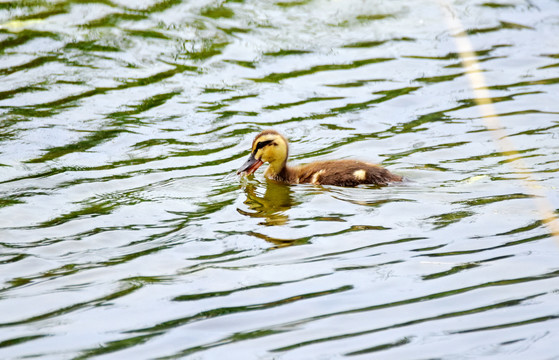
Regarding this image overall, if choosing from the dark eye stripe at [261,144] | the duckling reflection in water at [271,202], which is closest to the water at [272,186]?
the duckling reflection in water at [271,202]

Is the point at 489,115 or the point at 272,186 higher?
the point at 489,115

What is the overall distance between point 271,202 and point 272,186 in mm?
558

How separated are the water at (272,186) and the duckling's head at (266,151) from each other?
0.69ft

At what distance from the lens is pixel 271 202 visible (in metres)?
7.77

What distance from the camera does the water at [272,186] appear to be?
5195 millimetres

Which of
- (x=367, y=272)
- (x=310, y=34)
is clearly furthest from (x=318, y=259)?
(x=310, y=34)

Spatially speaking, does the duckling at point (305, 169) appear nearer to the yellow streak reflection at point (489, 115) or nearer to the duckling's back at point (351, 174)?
the duckling's back at point (351, 174)

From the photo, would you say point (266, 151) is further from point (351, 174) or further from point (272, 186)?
point (351, 174)

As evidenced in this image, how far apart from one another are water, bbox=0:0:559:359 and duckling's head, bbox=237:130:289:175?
211 mm

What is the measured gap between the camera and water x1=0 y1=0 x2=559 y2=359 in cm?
520

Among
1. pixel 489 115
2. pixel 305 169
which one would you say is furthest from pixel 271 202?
pixel 489 115

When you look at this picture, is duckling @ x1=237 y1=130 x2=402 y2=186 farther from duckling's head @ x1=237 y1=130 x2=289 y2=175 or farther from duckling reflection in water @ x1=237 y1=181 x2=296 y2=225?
duckling reflection in water @ x1=237 y1=181 x2=296 y2=225

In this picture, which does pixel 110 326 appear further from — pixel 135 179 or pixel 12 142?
pixel 12 142

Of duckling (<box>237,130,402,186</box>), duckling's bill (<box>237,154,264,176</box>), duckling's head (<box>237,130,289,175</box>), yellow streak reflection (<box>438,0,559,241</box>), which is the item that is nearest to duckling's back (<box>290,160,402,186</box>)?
duckling (<box>237,130,402,186</box>)
